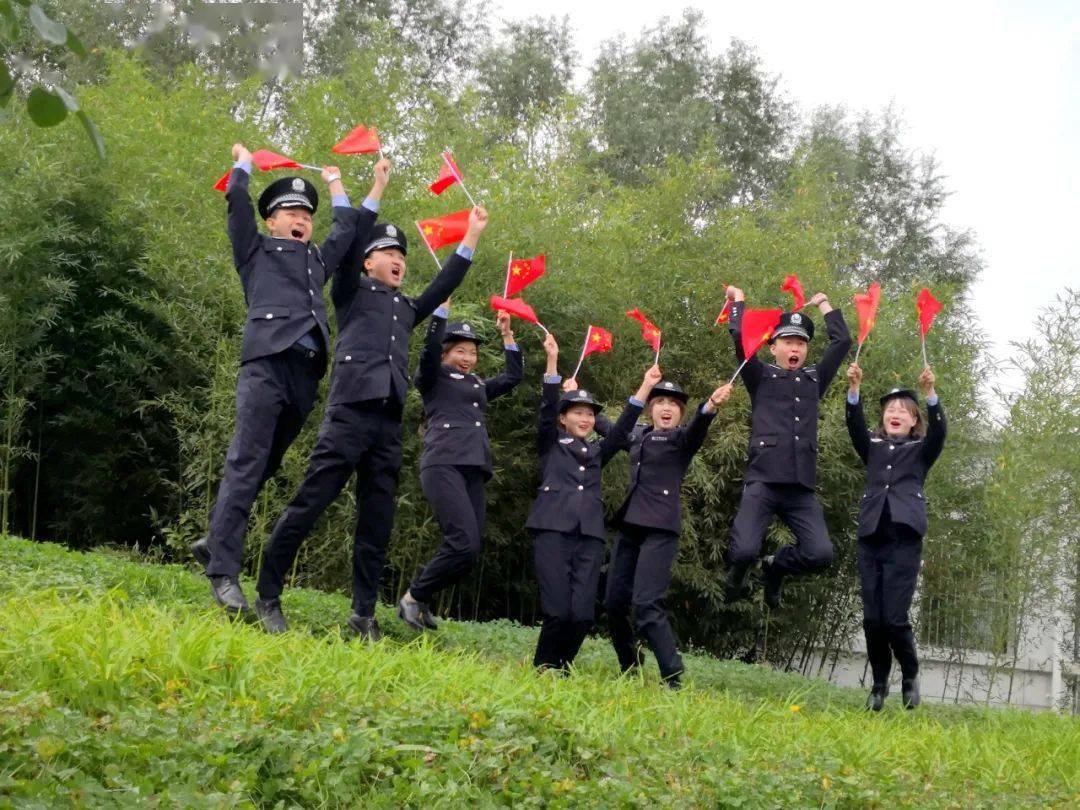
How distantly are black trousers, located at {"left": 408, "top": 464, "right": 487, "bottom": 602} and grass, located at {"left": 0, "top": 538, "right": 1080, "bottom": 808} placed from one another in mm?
1071

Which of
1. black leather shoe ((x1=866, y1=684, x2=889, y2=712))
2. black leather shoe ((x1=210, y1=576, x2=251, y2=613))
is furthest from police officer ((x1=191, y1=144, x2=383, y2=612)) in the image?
black leather shoe ((x1=866, y1=684, x2=889, y2=712))

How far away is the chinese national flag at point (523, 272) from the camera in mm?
7082

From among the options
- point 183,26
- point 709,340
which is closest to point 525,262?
point 709,340

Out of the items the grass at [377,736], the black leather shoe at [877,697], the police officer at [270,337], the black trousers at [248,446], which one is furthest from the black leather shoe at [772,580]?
the black trousers at [248,446]

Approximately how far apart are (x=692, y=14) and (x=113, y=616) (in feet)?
60.0

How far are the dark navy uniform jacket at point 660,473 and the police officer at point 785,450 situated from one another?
482 mm

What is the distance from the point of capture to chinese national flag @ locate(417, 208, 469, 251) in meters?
6.40

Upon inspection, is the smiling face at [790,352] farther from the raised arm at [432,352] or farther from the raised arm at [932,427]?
the raised arm at [432,352]

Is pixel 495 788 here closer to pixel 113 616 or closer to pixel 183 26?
pixel 113 616

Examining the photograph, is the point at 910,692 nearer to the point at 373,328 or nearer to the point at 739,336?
the point at 739,336

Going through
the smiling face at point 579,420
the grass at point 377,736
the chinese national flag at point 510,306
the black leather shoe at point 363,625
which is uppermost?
the chinese national flag at point 510,306

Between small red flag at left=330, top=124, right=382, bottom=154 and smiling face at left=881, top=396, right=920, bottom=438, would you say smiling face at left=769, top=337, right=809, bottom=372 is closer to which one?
smiling face at left=881, top=396, right=920, bottom=438

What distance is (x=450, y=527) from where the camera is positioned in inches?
241

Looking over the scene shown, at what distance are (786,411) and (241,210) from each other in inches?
A: 124
